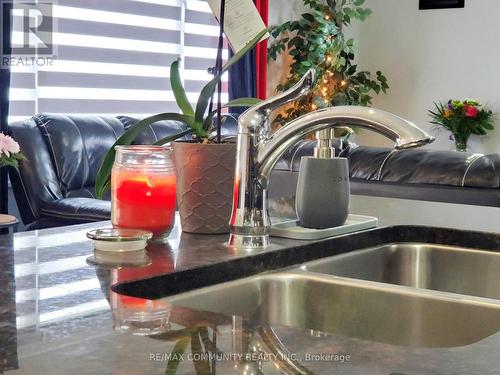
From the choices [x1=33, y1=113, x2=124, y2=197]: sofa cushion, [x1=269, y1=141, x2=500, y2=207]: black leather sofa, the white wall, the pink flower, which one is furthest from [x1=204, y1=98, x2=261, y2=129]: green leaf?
the white wall

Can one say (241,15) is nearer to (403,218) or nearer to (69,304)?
(403,218)

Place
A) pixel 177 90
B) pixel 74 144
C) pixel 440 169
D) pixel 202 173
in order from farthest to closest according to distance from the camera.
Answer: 1. pixel 74 144
2. pixel 440 169
3. pixel 177 90
4. pixel 202 173

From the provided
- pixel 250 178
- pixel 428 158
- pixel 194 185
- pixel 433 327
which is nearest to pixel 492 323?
pixel 433 327

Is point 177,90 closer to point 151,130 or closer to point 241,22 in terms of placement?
point 241,22

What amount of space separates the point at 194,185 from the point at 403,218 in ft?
1.57

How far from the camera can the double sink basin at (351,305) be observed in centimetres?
110

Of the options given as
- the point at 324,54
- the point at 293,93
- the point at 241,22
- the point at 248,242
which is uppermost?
the point at 324,54

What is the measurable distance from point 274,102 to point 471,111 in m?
5.30

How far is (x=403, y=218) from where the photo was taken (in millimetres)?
1636

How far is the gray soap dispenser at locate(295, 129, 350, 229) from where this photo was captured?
4.53ft

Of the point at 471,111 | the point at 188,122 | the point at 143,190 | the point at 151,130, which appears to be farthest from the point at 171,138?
the point at 471,111

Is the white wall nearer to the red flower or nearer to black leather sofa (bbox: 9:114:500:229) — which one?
the red flower

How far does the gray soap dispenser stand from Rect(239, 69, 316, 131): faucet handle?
17cm

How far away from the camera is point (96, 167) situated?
4262 millimetres
